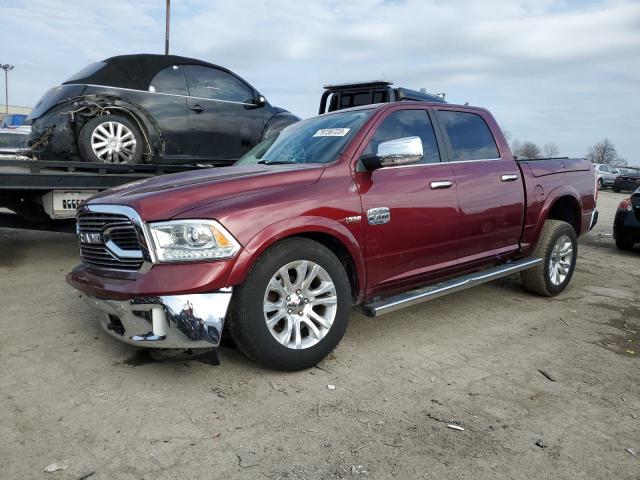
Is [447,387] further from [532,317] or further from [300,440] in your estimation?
[532,317]

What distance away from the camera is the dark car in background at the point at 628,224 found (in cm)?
810

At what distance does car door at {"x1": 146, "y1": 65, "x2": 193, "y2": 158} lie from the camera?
21.0 feet

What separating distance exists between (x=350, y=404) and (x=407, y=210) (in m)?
1.52

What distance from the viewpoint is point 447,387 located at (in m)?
3.20

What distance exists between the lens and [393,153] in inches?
142

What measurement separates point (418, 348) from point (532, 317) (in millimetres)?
1450

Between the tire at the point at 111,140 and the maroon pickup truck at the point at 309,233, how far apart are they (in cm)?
216

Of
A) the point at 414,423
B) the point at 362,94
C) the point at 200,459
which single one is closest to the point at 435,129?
the point at 414,423

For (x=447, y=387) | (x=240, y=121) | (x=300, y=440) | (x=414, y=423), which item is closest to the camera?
(x=300, y=440)

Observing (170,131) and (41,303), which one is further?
(170,131)

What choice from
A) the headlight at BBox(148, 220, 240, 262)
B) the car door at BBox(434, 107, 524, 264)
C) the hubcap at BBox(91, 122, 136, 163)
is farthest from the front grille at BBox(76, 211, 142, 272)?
the hubcap at BBox(91, 122, 136, 163)

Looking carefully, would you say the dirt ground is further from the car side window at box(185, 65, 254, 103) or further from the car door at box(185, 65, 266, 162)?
the car side window at box(185, 65, 254, 103)

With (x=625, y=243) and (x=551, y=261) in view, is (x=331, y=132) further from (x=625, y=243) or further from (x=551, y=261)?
(x=625, y=243)

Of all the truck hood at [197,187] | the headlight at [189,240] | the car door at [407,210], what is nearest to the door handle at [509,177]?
the car door at [407,210]
